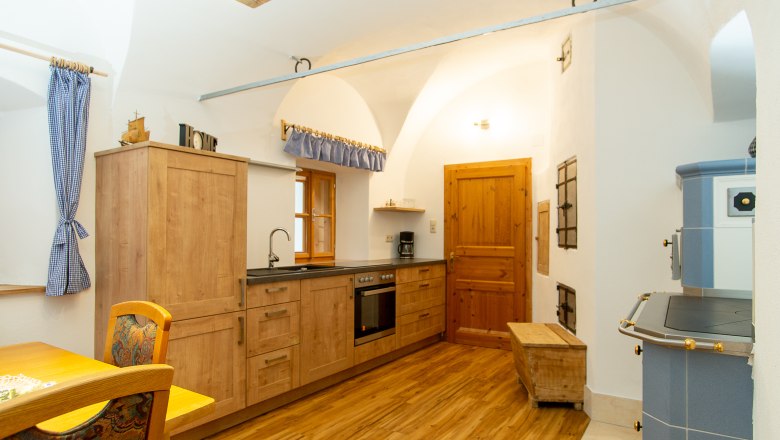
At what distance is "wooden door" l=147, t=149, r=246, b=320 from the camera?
248 cm

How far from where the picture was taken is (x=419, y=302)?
4.75m

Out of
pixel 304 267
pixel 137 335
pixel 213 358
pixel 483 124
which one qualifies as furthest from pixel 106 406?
pixel 483 124

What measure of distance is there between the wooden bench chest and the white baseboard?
14 centimetres

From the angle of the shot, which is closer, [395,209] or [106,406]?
[106,406]

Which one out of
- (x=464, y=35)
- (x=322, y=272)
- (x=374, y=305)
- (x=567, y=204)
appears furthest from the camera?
(x=374, y=305)

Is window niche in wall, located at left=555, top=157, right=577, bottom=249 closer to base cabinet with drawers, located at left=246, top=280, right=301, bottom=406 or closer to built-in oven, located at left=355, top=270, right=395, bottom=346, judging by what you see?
built-in oven, located at left=355, top=270, right=395, bottom=346

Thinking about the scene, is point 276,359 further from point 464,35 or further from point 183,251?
point 464,35

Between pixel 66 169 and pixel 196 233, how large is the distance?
74cm

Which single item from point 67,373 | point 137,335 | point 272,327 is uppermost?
point 137,335

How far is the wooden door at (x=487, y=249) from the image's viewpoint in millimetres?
4848

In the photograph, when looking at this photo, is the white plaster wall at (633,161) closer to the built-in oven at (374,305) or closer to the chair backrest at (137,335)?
the built-in oven at (374,305)

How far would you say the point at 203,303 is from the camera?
2.66m

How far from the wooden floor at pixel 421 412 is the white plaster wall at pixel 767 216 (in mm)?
1913

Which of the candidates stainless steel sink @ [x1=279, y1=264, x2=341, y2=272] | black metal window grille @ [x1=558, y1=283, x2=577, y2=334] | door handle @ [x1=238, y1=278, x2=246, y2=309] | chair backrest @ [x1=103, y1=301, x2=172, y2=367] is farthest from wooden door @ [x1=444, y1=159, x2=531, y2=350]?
chair backrest @ [x1=103, y1=301, x2=172, y2=367]
